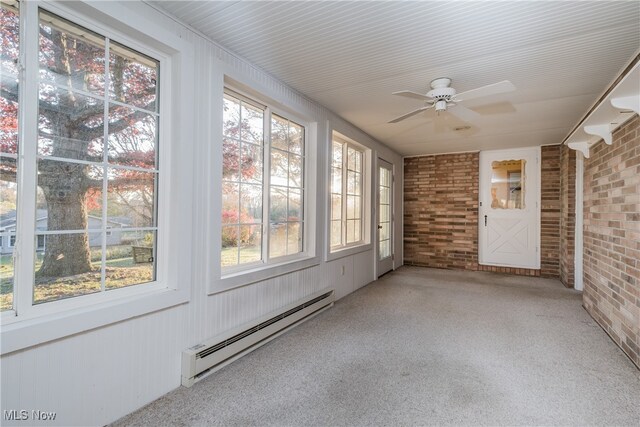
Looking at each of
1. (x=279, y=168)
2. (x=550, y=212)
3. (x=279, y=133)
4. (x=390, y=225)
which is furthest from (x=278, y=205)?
(x=550, y=212)

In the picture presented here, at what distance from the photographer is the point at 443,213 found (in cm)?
650

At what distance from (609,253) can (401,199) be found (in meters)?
3.99

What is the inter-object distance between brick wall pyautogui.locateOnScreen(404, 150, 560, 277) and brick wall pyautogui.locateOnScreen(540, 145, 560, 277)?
0.12 ft

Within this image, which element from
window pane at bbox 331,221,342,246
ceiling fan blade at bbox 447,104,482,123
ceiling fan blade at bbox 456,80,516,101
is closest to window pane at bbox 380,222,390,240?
window pane at bbox 331,221,342,246

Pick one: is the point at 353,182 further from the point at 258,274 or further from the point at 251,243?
the point at 258,274

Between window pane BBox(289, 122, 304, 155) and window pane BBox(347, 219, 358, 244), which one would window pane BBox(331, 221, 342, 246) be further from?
window pane BBox(289, 122, 304, 155)

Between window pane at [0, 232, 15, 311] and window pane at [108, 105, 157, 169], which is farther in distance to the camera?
window pane at [108, 105, 157, 169]

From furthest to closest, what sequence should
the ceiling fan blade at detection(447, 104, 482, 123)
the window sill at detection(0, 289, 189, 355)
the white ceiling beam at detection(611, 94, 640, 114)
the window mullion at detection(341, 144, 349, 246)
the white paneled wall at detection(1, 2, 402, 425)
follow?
the window mullion at detection(341, 144, 349, 246), the ceiling fan blade at detection(447, 104, 482, 123), the white ceiling beam at detection(611, 94, 640, 114), the white paneled wall at detection(1, 2, 402, 425), the window sill at detection(0, 289, 189, 355)

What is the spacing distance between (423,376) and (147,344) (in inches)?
74.0

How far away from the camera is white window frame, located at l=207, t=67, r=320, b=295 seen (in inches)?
91.4

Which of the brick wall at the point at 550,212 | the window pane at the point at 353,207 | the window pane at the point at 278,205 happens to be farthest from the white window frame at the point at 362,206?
the brick wall at the point at 550,212

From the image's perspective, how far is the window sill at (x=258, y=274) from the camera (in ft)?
7.79

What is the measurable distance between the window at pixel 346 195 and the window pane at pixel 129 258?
2425mm

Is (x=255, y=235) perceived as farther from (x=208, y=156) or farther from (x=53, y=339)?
(x=53, y=339)
